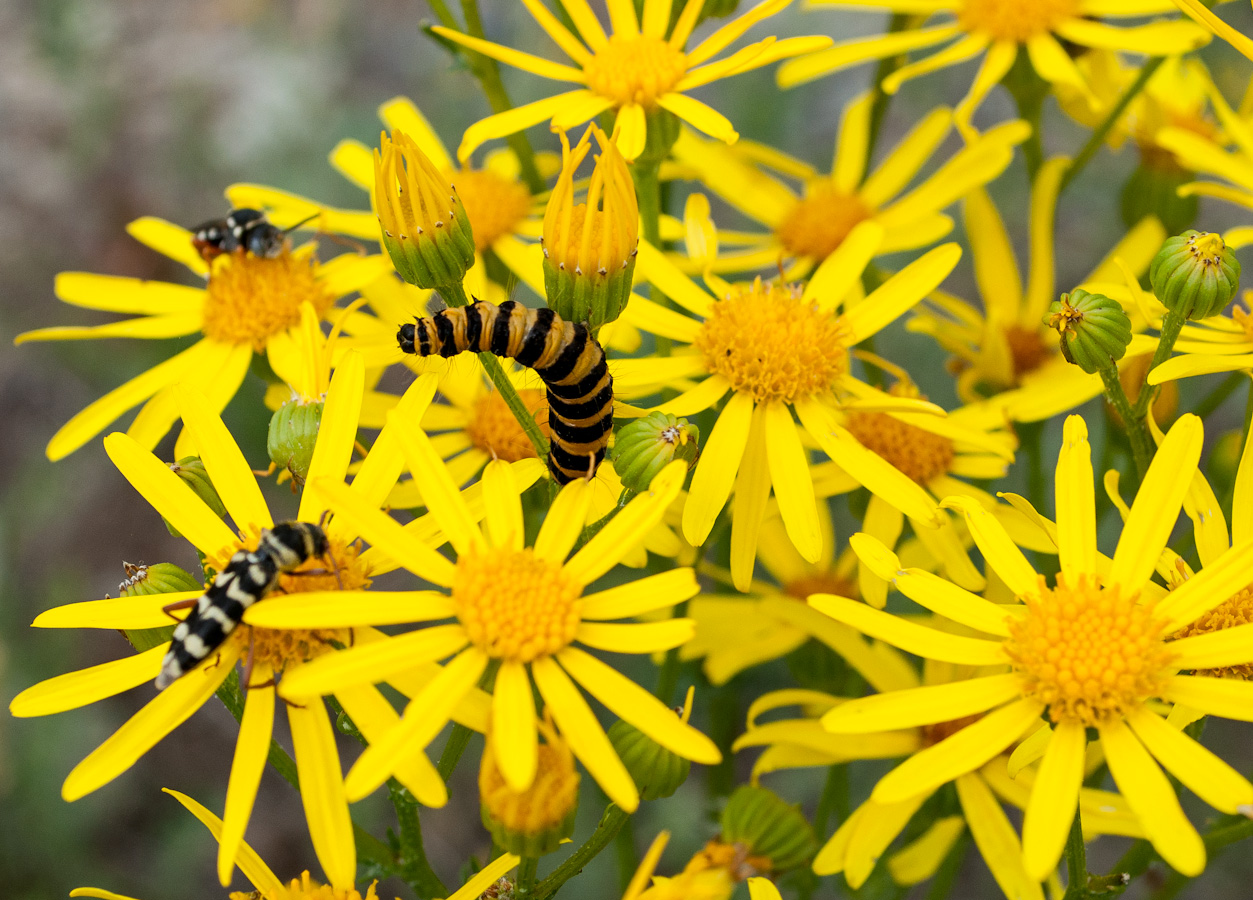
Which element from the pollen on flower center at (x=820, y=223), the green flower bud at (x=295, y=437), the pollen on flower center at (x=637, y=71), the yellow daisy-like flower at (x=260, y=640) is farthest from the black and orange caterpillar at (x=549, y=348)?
the pollen on flower center at (x=820, y=223)

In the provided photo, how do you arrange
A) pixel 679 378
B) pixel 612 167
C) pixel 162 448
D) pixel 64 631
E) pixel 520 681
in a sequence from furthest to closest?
1. pixel 162 448
2. pixel 64 631
3. pixel 679 378
4. pixel 612 167
5. pixel 520 681

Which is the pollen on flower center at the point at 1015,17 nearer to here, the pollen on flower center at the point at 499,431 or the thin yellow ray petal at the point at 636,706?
the pollen on flower center at the point at 499,431

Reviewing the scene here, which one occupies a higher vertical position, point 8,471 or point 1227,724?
point 8,471

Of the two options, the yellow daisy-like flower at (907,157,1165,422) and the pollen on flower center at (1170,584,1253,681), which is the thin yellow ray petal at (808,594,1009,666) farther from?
the yellow daisy-like flower at (907,157,1165,422)

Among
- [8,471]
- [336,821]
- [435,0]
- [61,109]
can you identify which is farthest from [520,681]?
[61,109]

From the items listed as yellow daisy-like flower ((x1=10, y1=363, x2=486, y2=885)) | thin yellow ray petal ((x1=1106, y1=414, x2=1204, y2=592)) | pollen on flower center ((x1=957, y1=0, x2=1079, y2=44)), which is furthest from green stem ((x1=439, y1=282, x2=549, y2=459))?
pollen on flower center ((x1=957, y1=0, x2=1079, y2=44))

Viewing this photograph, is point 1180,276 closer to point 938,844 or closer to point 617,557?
point 617,557

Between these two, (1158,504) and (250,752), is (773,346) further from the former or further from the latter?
(250,752)
